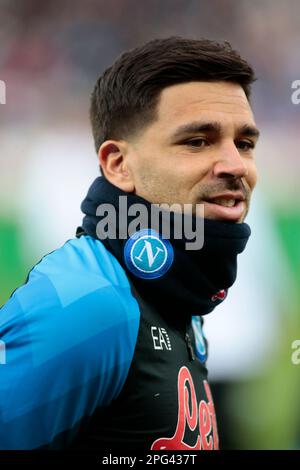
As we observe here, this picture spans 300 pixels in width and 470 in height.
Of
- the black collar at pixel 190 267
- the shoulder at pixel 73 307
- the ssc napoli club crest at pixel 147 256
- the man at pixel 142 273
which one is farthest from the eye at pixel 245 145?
the shoulder at pixel 73 307

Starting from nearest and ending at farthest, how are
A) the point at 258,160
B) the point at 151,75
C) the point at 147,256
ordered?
the point at 147,256, the point at 151,75, the point at 258,160

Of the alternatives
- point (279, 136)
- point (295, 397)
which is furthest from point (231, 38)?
point (295, 397)

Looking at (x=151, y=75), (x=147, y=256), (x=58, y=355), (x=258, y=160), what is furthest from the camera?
(x=258, y=160)

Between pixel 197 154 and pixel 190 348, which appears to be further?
pixel 190 348

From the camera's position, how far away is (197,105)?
1.83 metres

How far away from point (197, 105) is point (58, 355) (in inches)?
32.6

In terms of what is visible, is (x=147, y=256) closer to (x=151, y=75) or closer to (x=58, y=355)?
(x=58, y=355)

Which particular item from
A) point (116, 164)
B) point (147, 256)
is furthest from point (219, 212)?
point (116, 164)

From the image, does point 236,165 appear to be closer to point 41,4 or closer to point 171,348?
point 171,348

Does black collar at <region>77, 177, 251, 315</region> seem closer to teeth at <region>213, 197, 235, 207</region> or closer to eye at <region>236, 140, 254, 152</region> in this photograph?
teeth at <region>213, 197, 235, 207</region>

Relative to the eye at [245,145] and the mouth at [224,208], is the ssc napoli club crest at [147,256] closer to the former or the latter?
the mouth at [224,208]

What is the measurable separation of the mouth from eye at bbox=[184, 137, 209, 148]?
0.52 feet

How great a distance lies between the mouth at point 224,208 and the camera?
1.81 meters

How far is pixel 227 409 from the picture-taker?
14.3 ft
